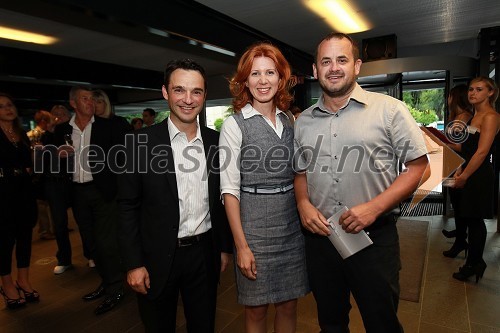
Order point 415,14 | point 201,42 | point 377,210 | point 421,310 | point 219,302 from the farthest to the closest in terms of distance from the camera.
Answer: point 415,14 → point 201,42 → point 219,302 → point 421,310 → point 377,210

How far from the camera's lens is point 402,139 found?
57.1 inches

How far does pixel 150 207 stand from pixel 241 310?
163 centimetres

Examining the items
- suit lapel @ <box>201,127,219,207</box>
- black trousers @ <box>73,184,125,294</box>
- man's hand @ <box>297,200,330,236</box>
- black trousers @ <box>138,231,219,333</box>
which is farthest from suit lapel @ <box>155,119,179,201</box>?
black trousers @ <box>73,184,125,294</box>

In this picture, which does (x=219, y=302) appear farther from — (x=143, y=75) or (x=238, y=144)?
(x=143, y=75)

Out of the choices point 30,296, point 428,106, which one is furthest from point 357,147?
point 428,106

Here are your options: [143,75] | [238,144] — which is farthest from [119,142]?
[143,75]

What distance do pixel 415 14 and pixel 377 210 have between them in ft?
14.0

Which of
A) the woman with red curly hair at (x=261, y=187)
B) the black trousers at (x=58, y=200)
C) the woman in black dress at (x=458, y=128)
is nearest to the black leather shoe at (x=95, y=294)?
the black trousers at (x=58, y=200)

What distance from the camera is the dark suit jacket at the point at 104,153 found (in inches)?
111

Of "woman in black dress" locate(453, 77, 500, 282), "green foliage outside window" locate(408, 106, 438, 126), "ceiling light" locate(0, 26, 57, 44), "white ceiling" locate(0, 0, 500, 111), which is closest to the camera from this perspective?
"woman in black dress" locate(453, 77, 500, 282)

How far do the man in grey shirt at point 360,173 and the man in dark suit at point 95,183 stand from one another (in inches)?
79.2

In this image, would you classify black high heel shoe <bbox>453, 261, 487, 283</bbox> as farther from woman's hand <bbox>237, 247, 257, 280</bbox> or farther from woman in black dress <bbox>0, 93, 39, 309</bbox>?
woman in black dress <bbox>0, 93, 39, 309</bbox>

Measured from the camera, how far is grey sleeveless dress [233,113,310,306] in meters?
1.59

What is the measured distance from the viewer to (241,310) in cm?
271
